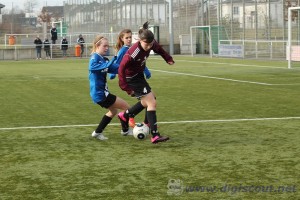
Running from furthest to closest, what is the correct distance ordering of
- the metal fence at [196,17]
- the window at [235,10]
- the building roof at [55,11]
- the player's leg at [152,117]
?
the building roof at [55,11], the window at [235,10], the metal fence at [196,17], the player's leg at [152,117]

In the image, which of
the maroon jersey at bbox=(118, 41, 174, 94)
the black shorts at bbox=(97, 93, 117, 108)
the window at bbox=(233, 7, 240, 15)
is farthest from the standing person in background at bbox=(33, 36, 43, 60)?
the maroon jersey at bbox=(118, 41, 174, 94)

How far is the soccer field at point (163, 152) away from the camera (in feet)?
18.9

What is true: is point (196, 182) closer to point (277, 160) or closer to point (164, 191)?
point (164, 191)

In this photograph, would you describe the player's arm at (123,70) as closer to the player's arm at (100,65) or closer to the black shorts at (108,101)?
the player's arm at (100,65)

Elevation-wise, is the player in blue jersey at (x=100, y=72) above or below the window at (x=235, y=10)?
below

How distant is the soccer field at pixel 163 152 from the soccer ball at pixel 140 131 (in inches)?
3.3

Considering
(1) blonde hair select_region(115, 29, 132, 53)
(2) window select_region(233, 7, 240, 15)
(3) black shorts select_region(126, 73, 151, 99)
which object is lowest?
(3) black shorts select_region(126, 73, 151, 99)

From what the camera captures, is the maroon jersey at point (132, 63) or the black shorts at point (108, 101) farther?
the black shorts at point (108, 101)

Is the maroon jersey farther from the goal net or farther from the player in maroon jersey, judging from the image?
the goal net

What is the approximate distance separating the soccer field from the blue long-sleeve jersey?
0.63 m

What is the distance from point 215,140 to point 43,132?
262 cm

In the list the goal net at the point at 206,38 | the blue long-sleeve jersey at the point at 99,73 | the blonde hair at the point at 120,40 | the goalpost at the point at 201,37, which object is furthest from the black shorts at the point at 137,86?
the goalpost at the point at 201,37

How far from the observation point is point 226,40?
132 ft

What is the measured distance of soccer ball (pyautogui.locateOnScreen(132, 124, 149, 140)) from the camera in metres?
8.52
